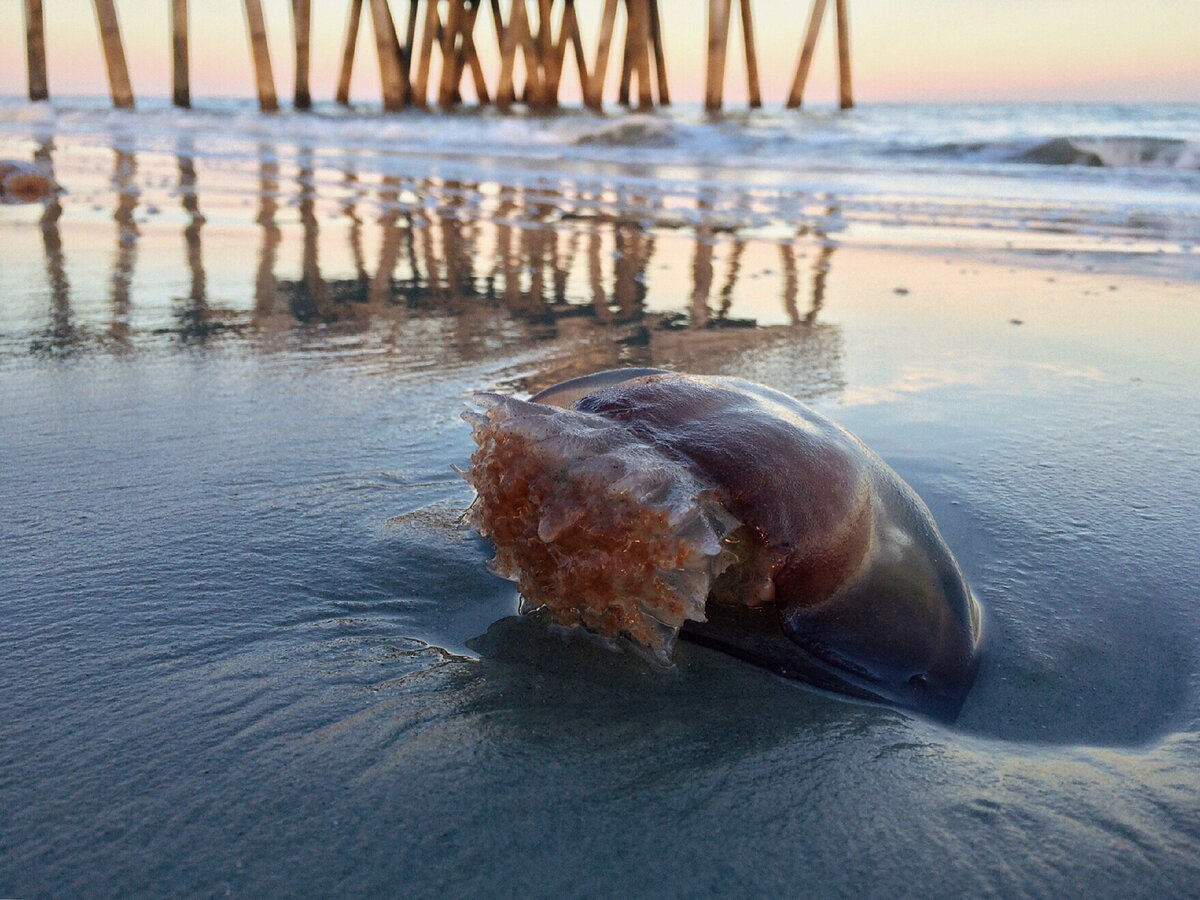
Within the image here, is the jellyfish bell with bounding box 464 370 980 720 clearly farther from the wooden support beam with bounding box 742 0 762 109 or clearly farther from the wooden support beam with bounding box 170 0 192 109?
the wooden support beam with bounding box 742 0 762 109

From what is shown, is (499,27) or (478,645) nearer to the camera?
(478,645)

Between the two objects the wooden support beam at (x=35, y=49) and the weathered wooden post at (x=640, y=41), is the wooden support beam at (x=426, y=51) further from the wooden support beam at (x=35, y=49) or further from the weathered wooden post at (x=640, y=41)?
the wooden support beam at (x=35, y=49)

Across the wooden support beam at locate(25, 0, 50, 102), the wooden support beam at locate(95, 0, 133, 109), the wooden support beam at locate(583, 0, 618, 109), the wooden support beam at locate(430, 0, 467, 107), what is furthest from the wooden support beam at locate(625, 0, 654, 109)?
the wooden support beam at locate(25, 0, 50, 102)

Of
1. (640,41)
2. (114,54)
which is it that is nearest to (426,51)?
(640,41)

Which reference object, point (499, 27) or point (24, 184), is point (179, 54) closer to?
point (499, 27)

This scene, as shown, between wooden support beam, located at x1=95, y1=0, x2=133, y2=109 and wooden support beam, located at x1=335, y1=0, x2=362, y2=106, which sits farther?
wooden support beam, located at x1=335, y1=0, x2=362, y2=106

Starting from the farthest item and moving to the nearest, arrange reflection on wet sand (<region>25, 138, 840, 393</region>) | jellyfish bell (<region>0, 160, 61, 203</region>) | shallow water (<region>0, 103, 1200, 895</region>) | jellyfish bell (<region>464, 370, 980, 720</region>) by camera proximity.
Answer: jellyfish bell (<region>0, 160, 61, 203</region>), reflection on wet sand (<region>25, 138, 840, 393</region>), jellyfish bell (<region>464, 370, 980, 720</region>), shallow water (<region>0, 103, 1200, 895</region>)

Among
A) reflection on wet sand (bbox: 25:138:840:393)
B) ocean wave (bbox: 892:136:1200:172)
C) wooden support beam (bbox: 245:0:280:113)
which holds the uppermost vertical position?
wooden support beam (bbox: 245:0:280:113)
